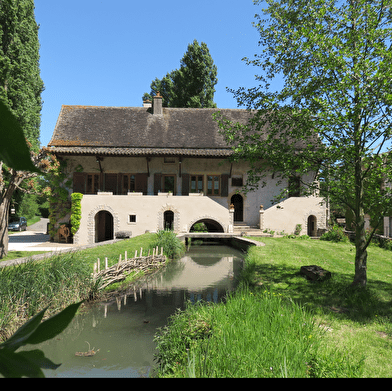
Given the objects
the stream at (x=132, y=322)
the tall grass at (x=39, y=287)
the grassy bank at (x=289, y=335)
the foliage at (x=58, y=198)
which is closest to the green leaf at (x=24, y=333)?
the stream at (x=132, y=322)

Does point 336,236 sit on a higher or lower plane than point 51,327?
lower

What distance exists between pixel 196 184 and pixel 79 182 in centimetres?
795

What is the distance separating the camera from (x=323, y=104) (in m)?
6.98

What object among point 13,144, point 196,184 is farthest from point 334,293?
point 196,184

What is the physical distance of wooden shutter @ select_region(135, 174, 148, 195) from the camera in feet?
72.2

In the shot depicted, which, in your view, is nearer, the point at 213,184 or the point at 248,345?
the point at 248,345

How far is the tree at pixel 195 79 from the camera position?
31.5 metres

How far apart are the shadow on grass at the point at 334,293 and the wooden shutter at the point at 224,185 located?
Result: 42.2 ft

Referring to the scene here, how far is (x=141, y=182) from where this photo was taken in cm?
2211

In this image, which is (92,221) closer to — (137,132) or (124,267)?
(137,132)

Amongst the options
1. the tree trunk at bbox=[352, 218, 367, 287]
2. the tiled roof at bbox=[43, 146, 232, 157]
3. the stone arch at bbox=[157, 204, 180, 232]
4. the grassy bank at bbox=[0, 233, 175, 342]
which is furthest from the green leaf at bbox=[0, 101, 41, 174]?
the tiled roof at bbox=[43, 146, 232, 157]

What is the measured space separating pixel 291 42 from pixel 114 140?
Answer: 54.2ft

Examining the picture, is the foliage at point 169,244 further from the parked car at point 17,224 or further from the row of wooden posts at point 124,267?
the parked car at point 17,224

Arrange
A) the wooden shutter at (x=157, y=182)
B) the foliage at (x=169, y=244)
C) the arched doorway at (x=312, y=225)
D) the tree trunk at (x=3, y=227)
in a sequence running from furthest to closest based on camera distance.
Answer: the wooden shutter at (x=157, y=182), the arched doorway at (x=312, y=225), the foliage at (x=169, y=244), the tree trunk at (x=3, y=227)
